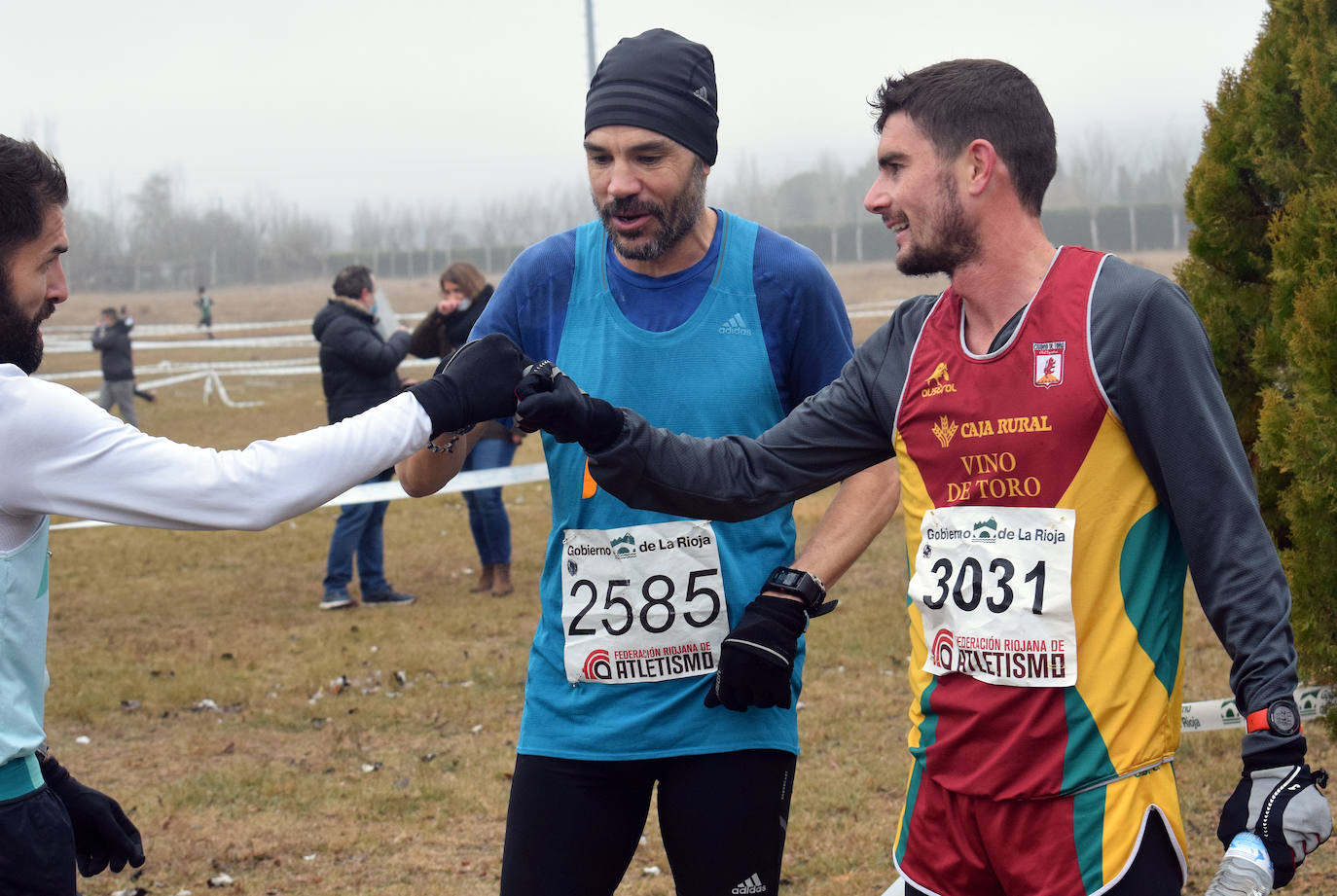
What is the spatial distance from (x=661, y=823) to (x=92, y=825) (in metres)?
1.15

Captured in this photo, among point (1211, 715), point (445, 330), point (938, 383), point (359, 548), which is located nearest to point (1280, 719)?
point (938, 383)

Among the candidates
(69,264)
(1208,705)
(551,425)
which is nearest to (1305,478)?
(1208,705)

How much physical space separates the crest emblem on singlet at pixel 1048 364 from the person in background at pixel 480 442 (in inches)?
249

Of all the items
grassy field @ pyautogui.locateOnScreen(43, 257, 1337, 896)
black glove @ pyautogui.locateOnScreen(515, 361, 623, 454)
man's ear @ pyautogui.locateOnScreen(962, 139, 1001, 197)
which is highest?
man's ear @ pyautogui.locateOnScreen(962, 139, 1001, 197)

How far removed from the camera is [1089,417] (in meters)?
2.17

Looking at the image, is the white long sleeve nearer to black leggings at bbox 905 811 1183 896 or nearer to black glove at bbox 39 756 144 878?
black glove at bbox 39 756 144 878

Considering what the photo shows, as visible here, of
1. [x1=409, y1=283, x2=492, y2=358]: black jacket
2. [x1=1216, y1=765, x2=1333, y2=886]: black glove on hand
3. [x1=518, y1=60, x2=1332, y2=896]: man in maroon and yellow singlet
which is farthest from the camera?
[x1=409, y1=283, x2=492, y2=358]: black jacket

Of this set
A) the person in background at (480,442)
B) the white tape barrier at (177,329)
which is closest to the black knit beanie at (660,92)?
the person in background at (480,442)

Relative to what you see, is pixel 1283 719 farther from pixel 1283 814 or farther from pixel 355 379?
pixel 355 379

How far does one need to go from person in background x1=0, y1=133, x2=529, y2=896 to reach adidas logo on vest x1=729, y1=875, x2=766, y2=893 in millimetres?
1123

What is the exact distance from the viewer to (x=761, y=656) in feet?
8.56

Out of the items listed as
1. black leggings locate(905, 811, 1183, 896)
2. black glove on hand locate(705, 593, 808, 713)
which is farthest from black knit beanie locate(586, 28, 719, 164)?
black leggings locate(905, 811, 1183, 896)

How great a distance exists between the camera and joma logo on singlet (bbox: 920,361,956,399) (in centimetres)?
235

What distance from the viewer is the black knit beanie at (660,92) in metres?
2.91
